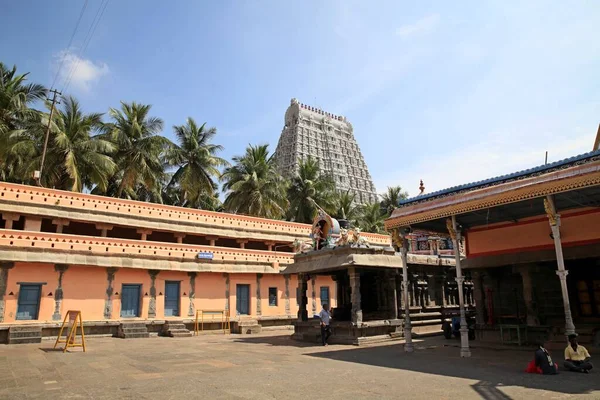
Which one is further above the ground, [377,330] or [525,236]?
[525,236]

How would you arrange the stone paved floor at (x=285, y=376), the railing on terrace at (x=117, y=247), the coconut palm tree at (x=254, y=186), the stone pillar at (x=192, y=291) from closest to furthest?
1. the stone paved floor at (x=285, y=376)
2. the railing on terrace at (x=117, y=247)
3. the stone pillar at (x=192, y=291)
4. the coconut palm tree at (x=254, y=186)

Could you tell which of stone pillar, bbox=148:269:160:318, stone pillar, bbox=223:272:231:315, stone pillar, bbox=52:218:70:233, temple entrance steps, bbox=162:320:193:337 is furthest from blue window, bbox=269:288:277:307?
stone pillar, bbox=52:218:70:233

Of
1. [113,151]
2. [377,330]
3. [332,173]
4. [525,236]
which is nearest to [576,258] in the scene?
[525,236]

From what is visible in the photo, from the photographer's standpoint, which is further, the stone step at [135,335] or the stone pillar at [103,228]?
the stone pillar at [103,228]

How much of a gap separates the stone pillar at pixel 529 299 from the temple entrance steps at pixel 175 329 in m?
17.3

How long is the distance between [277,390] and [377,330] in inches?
392

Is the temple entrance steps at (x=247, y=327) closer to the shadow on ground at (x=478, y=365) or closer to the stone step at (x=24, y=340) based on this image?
the stone step at (x=24, y=340)

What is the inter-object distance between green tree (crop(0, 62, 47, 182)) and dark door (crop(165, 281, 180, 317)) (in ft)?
44.5

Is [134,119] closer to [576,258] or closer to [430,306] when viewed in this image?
[430,306]

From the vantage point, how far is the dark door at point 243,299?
28.9 metres

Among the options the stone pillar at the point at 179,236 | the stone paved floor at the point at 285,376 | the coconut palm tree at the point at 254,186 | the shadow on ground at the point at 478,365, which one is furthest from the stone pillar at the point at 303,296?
the coconut palm tree at the point at 254,186

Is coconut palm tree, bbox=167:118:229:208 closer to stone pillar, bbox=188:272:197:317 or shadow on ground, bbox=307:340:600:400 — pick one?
stone pillar, bbox=188:272:197:317

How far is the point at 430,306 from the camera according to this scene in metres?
21.1

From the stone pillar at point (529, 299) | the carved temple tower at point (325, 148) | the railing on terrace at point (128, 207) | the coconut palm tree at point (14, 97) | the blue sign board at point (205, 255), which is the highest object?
the carved temple tower at point (325, 148)
